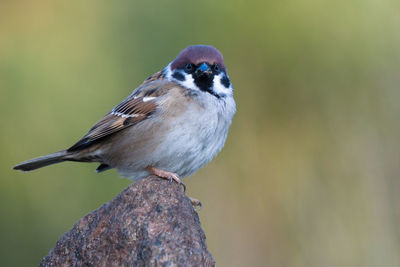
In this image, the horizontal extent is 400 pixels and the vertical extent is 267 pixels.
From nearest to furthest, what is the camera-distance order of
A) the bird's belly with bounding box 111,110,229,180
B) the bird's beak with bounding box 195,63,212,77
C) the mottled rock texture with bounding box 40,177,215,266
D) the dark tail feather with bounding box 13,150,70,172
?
the mottled rock texture with bounding box 40,177,215,266, the bird's belly with bounding box 111,110,229,180, the bird's beak with bounding box 195,63,212,77, the dark tail feather with bounding box 13,150,70,172

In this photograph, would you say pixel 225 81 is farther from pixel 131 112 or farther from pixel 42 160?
pixel 42 160

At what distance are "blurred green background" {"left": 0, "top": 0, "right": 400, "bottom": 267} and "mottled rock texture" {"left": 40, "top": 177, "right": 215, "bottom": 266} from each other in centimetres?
245

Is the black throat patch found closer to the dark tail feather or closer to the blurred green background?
the dark tail feather

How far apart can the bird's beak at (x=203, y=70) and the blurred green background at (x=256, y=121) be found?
1.50 meters

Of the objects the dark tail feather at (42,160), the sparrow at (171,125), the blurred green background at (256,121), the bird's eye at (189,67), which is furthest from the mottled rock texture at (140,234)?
the blurred green background at (256,121)

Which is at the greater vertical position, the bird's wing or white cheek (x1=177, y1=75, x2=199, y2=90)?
white cheek (x1=177, y1=75, x2=199, y2=90)

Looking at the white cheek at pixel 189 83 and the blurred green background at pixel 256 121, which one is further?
the blurred green background at pixel 256 121

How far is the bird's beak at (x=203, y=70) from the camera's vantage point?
4.14 meters

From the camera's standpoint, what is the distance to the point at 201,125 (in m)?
4.02

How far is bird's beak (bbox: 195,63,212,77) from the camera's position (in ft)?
13.6

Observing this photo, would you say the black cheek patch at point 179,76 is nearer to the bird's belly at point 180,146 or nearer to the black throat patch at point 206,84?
the black throat patch at point 206,84

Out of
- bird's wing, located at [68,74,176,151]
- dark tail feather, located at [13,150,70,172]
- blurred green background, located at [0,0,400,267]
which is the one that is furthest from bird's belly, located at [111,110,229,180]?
blurred green background, located at [0,0,400,267]

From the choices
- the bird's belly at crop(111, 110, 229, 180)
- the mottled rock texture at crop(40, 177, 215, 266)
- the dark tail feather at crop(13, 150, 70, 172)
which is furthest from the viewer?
the dark tail feather at crop(13, 150, 70, 172)

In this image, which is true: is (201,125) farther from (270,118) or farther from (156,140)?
(270,118)
